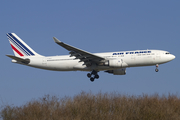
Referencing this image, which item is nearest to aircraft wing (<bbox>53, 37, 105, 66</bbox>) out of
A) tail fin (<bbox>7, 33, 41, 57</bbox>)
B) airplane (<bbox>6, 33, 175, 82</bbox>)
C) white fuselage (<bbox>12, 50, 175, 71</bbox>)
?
airplane (<bbox>6, 33, 175, 82</bbox>)

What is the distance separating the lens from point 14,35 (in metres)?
51.8

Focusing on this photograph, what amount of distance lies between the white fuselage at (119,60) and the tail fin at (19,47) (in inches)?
225

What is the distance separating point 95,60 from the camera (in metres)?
43.1

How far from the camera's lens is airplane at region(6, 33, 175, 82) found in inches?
1654

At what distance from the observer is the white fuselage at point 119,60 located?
4204 cm

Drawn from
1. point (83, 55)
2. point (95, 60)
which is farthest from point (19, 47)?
point (95, 60)

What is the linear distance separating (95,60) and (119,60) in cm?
352


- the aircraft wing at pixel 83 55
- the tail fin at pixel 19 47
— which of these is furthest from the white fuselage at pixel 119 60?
the tail fin at pixel 19 47

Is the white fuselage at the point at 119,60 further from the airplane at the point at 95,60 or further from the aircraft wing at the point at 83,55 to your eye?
the aircraft wing at the point at 83,55

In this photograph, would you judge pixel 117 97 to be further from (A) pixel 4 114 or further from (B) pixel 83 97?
(A) pixel 4 114

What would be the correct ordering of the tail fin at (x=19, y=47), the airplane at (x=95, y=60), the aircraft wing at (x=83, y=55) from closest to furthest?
Answer: the aircraft wing at (x=83, y=55) → the airplane at (x=95, y=60) → the tail fin at (x=19, y=47)

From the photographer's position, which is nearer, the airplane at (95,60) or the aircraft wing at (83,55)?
the aircraft wing at (83,55)

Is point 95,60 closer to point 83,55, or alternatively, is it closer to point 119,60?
point 83,55

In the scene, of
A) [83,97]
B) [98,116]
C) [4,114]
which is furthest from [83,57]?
[4,114]
